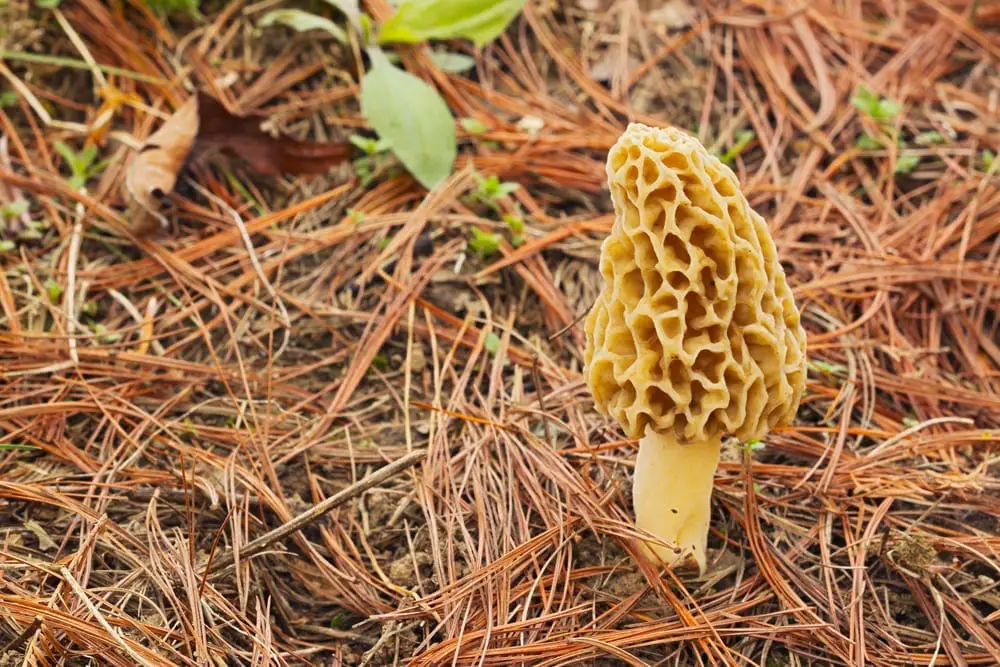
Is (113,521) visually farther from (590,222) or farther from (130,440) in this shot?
(590,222)

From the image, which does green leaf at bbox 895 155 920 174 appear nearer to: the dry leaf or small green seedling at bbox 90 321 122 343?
small green seedling at bbox 90 321 122 343

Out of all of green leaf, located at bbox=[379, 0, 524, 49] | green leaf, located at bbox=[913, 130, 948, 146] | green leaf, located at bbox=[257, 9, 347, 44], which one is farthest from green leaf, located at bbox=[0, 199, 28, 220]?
green leaf, located at bbox=[913, 130, 948, 146]

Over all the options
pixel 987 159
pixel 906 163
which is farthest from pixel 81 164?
pixel 987 159

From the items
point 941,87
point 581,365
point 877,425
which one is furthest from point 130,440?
point 941,87

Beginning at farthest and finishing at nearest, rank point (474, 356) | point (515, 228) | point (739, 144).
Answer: point (739, 144)
point (515, 228)
point (474, 356)

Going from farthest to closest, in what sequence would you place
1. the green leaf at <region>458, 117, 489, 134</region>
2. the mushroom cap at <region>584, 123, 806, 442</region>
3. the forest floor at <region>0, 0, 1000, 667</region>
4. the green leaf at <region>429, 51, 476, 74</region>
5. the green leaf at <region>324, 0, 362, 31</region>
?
the green leaf at <region>429, 51, 476, 74</region> < the green leaf at <region>324, 0, 362, 31</region> < the green leaf at <region>458, 117, 489, 134</region> < the forest floor at <region>0, 0, 1000, 667</region> < the mushroom cap at <region>584, 123, 806, 442</region>

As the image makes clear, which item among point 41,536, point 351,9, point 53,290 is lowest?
point 41,536

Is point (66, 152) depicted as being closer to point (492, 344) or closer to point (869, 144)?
point (492, 344)
